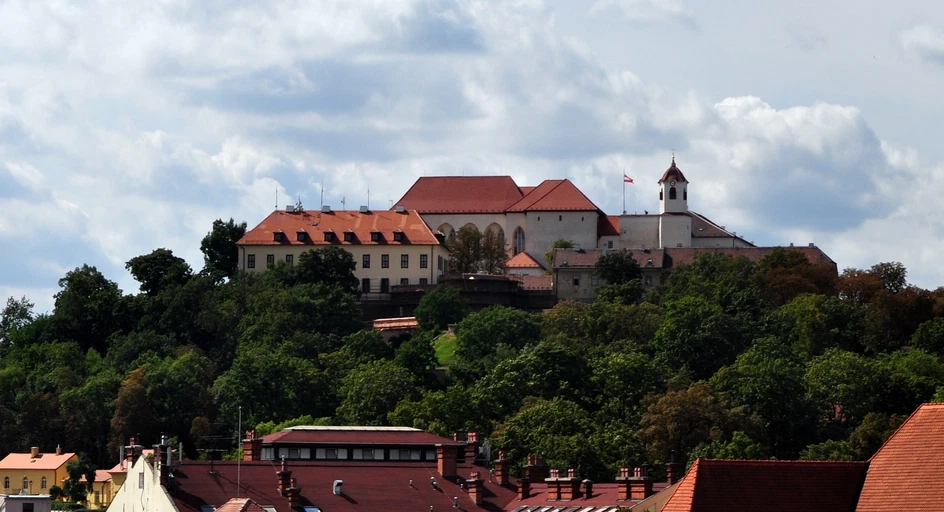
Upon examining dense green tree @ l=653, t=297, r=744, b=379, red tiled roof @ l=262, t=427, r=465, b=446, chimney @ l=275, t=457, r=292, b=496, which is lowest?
chimney @ l=275, t=457, r=292, b=496

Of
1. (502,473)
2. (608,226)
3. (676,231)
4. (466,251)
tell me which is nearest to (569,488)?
(502,473)

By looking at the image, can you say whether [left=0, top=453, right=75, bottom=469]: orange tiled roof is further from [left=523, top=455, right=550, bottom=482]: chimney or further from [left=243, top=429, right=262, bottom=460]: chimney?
[left=523, top=455, right=550, bottom=482]: chimney

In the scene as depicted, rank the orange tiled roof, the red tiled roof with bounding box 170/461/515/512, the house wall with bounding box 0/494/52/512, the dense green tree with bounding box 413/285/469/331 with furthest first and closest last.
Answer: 1. the dense green tree with bounding box 413/285/469/331
2. the orange tiled roof
3. the house wall with bounding box 0/494/52/512
4. the red tiled roof with bounding box 170/461/515/512

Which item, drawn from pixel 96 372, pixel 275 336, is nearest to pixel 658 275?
pixel 275 336

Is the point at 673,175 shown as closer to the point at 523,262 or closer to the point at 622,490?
the point at 523,262

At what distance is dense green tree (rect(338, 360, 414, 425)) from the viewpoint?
11338 cm

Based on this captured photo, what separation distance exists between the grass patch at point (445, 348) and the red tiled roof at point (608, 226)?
19.6 meters

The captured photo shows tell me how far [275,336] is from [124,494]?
260 feet

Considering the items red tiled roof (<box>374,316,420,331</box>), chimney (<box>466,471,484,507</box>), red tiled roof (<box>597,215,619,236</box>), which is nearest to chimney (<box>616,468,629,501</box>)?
chimney (<box>466,471,484,507</box>)

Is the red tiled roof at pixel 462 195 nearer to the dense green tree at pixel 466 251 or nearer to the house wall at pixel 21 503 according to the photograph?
the dense green tree at pixel 466 251

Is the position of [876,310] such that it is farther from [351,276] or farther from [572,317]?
[351,276]

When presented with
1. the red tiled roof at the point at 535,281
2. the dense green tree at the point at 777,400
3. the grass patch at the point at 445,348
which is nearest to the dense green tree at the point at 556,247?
the red tiled roof at the point at 535,281

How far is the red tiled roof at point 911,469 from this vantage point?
43250mm

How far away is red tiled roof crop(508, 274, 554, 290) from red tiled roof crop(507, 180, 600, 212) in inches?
326
